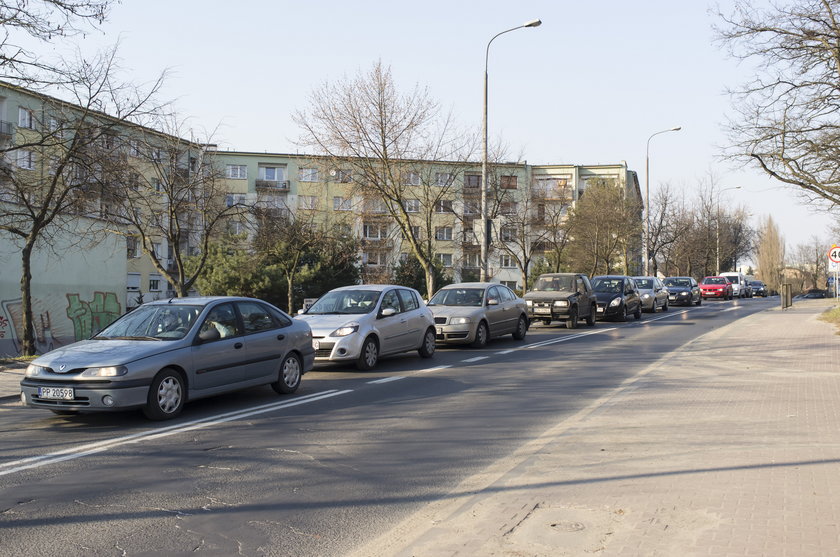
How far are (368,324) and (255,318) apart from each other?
3470mm

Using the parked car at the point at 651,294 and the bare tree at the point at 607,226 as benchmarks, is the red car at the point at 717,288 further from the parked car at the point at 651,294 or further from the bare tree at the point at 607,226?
the parked car at the point at 651,294

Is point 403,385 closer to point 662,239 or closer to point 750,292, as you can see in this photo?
point 662,239

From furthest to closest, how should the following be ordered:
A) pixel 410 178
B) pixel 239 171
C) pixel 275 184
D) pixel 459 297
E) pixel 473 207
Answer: pixel 239 171, pixel 275 184, pixel 473 207, pixel 410 178, pixel 459 297

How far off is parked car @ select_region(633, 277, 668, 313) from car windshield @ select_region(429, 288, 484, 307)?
18968mm

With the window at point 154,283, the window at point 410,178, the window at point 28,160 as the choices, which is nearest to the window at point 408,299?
the window at point 28,160

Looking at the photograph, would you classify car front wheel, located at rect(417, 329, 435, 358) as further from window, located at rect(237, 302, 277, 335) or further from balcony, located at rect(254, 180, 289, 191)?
balcony, located at rect(254, 180, 289, 191)

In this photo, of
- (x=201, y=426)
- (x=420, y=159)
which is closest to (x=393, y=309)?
(x=201, y=426)

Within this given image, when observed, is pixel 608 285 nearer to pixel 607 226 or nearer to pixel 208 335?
pixel 607 226

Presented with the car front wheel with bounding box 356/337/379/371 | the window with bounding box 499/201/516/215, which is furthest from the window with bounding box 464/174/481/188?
the car front wheel with bounding box 356/337/379/371

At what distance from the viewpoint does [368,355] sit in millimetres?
13938

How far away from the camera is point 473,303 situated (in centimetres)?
1898

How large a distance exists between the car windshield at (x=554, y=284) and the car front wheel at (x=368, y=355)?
13.0 meters

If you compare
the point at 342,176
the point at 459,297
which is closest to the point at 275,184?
the point at 342,176

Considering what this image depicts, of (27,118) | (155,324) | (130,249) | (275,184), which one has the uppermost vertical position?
(275,184)
